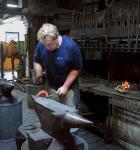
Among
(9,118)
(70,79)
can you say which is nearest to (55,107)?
(70,79)

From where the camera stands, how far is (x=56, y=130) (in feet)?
5.88

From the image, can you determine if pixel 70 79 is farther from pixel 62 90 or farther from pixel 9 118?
pixel 9 118

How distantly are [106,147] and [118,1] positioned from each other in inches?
82.2

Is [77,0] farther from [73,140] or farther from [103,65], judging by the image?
[73,140]

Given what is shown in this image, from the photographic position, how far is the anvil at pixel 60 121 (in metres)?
1.64

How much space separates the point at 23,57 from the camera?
749 cm

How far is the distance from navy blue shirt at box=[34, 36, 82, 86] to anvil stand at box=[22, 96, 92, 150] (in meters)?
0.94

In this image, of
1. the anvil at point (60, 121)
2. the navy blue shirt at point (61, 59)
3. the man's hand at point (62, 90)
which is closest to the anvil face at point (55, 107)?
the anvil at point (60, 121)

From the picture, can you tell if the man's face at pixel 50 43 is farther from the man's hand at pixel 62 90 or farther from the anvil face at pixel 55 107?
the anvil face at pixel 55 107

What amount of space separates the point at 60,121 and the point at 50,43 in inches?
43.5

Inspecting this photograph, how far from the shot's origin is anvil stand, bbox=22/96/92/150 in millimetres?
1688

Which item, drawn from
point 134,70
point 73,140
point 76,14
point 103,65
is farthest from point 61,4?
point 73,140

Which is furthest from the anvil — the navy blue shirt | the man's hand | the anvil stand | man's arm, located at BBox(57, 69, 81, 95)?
the navy blue shirt

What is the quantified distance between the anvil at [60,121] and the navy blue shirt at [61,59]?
2.98ft
